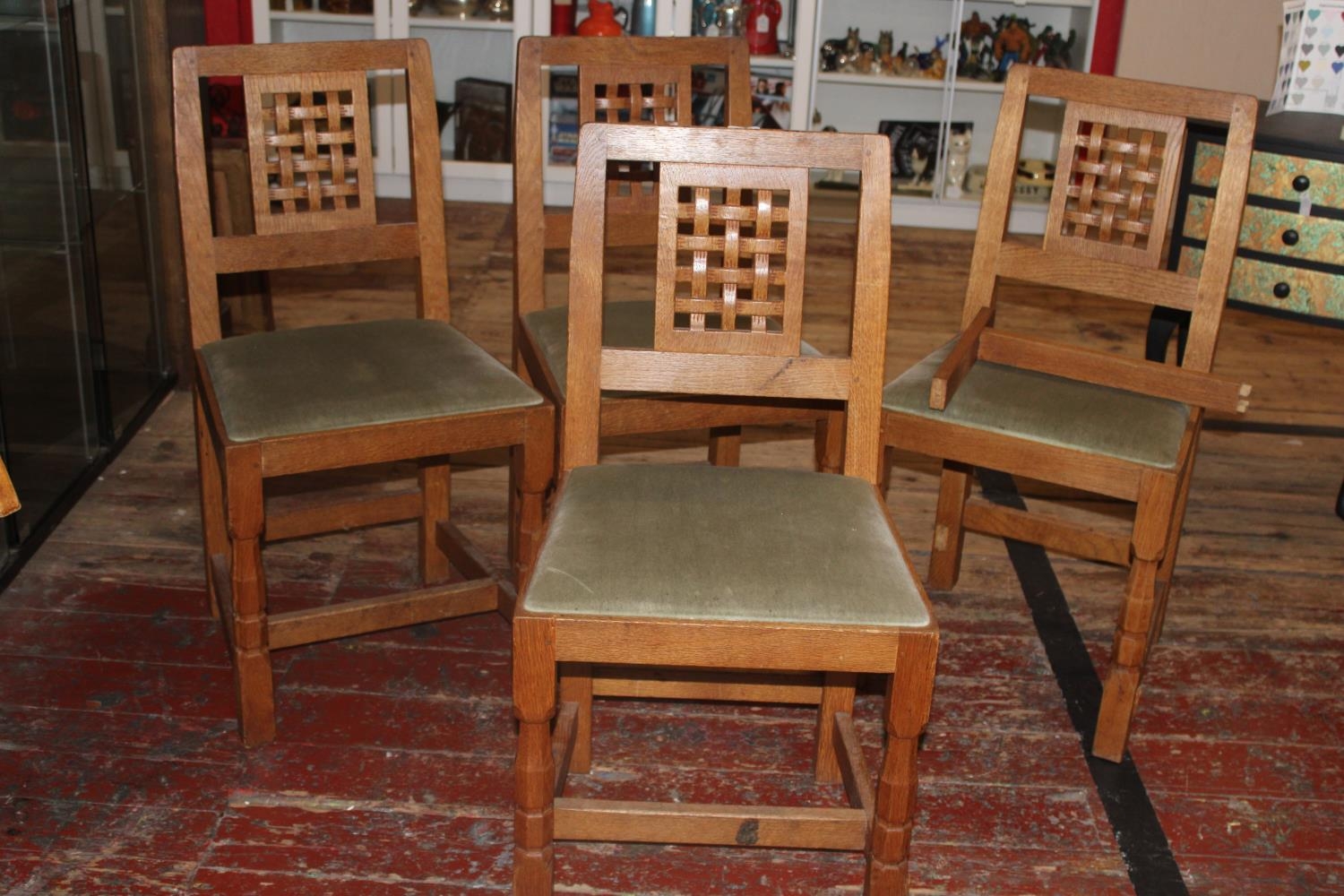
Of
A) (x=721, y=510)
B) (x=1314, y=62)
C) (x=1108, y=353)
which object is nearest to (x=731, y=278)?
(x=721, y=510)

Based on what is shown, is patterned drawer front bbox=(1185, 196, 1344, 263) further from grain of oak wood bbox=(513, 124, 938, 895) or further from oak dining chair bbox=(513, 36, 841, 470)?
grain of oak wood bbox=(513, 124, 938, 895)

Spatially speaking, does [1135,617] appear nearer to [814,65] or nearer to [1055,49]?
[814,65]

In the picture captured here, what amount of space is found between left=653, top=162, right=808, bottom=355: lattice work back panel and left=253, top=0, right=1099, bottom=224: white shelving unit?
11.1 feet

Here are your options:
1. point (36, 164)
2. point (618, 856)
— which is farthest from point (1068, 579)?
point (36, 164)

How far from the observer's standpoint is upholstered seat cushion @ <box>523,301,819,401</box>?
2.30 metres

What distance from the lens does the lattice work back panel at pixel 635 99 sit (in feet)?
7.95

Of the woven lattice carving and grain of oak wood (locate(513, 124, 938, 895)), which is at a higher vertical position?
the woven lattice carving

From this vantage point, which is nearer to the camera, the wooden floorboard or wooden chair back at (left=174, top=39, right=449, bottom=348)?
the wooden floorboard

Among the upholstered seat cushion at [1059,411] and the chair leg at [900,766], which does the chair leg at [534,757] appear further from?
the upholstered seat cushion at [1059,411]

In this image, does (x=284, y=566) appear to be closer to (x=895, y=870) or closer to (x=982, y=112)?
(x=895, y=870)

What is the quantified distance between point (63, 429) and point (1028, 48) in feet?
12.2

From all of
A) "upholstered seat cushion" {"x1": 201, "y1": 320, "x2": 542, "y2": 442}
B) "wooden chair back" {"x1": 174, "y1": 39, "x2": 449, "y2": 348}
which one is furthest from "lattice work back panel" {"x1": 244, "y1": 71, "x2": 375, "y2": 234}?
"upholstered seat cushion" {"x1": 201, "y1": 320, "x2": 542, "y2": 442}

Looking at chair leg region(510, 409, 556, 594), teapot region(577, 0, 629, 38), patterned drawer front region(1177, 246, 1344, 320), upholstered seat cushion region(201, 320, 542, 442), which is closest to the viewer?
upholstered seat cushion region(201, 320, 542, 442)

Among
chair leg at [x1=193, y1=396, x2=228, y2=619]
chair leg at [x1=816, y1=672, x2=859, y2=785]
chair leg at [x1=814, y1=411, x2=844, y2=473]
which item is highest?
chair leg at [x1=814, y1=411, x2=844, y2=473]
